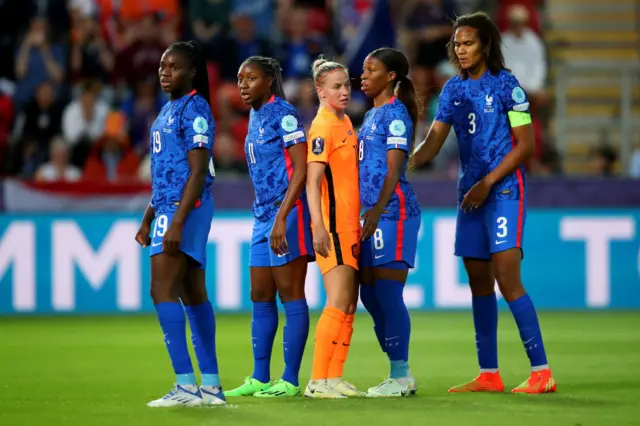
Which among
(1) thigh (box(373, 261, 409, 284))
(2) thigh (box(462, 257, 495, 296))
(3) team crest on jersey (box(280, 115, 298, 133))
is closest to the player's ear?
(3) team crest on jersey (box(280, 115, 298, 133))

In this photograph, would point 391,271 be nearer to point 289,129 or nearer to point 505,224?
point 505,224

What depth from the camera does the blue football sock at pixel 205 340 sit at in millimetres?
6469

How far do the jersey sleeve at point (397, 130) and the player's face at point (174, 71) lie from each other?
123cm

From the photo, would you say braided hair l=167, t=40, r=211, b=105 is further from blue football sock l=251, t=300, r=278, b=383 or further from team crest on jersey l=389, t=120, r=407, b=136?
blue football sock l=251, t=300, r=278, b=383

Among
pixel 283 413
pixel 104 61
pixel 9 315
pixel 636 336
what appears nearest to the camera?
pixel 283 413

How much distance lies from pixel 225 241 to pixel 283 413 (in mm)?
6498

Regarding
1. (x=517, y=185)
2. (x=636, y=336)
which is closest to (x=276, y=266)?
(x=517, y=185)

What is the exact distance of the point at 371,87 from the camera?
6.99 m

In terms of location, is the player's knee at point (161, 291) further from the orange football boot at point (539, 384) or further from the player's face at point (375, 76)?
the orange football boot at point (539, 384)

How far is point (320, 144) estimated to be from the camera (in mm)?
6711

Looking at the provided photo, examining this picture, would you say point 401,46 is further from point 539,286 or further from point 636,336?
point 636,336

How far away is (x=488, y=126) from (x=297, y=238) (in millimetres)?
1365

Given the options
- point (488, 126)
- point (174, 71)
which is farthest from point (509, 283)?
point (174, 71)

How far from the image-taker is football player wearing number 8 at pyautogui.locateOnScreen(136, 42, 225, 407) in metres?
6.24
